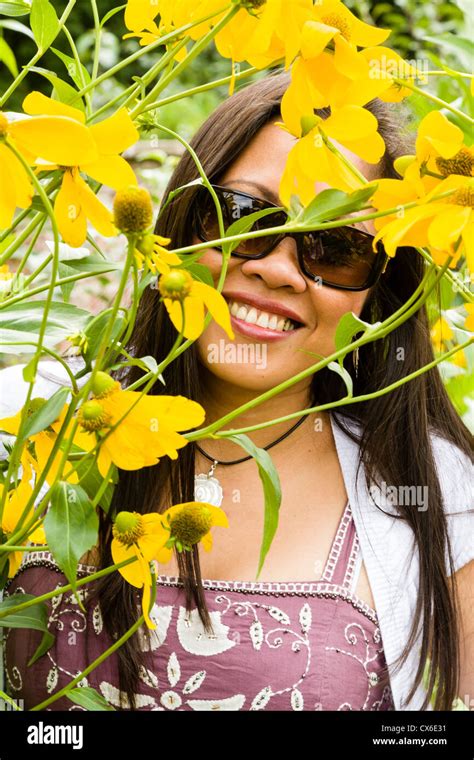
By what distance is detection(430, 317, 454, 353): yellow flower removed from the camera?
1078 millimetres

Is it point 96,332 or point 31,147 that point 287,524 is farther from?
point 31,147

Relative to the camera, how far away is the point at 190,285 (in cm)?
43

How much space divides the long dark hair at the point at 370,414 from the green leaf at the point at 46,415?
0.43 m

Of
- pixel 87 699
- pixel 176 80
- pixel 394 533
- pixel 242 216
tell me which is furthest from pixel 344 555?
pixel 176 80

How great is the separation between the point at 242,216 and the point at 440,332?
13.0 inches

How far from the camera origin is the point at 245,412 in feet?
3.48

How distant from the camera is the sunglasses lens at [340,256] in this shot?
853 mm

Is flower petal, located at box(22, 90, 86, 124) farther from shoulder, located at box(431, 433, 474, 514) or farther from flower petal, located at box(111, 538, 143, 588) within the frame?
shoulder, located at box(431, 433, 474, 514)

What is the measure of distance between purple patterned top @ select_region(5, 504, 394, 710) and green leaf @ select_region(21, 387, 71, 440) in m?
0.49

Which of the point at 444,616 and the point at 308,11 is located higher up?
the point at 308,11

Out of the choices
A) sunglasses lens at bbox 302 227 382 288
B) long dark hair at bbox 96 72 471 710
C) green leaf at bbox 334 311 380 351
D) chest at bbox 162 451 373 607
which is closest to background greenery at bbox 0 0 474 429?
long dark hair at bbox 96 72 471 710
